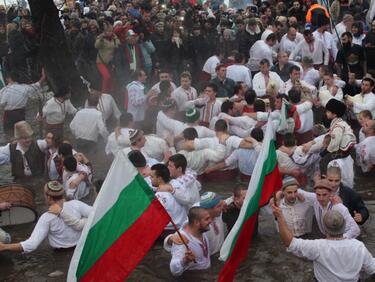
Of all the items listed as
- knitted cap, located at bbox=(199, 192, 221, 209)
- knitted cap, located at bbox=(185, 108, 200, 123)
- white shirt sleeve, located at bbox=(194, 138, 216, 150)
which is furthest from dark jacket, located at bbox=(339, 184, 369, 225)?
knitted cap, located at bbox=(185, 108, 200, 123)

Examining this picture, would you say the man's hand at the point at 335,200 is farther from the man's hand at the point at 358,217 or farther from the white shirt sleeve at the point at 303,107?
the white shirt sleeve at the point at 303,107

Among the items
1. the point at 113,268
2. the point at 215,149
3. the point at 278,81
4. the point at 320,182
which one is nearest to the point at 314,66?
the point at 278,81

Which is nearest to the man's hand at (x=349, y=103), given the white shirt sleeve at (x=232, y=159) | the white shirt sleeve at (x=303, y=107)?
the white shirt sleeve at (x=303, y=107)

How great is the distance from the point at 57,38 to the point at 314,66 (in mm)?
5890

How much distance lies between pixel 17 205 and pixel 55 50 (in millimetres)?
7565

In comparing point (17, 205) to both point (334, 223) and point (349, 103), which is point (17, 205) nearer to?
point (334, 223)

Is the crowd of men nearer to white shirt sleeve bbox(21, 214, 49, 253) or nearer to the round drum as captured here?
white shirt sleeve bbox(21, 214, 49, 253)

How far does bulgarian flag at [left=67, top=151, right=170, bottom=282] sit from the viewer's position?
511cm

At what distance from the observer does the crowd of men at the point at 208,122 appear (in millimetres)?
7316

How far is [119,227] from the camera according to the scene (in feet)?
17.2

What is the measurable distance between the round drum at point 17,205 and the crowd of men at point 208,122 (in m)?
0.13

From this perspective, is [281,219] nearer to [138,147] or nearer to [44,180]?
[138,147]

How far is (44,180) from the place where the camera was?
10.9 metres

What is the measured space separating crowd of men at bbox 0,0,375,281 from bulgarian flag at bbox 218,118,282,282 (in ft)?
0.79
